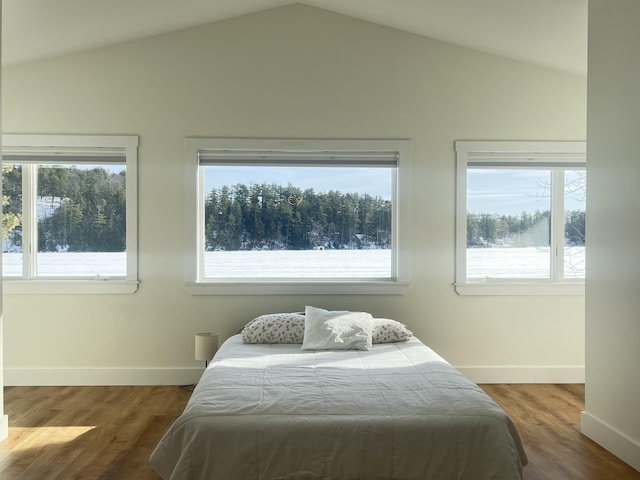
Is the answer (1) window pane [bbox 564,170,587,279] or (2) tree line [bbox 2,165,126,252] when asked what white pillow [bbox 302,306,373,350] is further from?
(1) window pane [bbox 564,170,587,279]

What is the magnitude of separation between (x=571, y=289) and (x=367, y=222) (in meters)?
1.83

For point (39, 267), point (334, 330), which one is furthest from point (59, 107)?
point (334, 330)

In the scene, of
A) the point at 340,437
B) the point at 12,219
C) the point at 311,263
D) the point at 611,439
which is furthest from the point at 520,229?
the point at 12,219

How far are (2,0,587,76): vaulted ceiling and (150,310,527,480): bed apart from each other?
103 inches

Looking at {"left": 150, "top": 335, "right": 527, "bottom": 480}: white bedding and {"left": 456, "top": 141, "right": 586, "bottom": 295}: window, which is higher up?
{"left": 456, "top": 141, "right": 586, "bottom": 295}: window

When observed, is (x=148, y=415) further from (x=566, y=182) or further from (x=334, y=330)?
(x=566, y=182)

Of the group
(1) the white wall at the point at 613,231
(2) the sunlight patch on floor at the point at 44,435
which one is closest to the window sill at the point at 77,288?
(2) the sunlight patch on floor at the point at 44,435

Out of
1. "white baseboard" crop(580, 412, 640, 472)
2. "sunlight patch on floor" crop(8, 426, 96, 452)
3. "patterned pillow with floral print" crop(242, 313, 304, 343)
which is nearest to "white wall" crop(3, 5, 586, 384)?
"patterned pillow with floral print" crop(242, 313, 304, 343)

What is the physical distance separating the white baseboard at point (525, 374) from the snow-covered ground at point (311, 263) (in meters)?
0.79

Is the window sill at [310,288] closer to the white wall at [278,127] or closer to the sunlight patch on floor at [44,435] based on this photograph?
the white wall at [278,127]

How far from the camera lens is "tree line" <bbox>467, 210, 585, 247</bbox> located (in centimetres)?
500

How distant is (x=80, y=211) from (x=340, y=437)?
130 inches

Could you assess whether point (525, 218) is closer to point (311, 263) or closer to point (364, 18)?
point (311, 263)

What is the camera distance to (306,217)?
4988 mm
